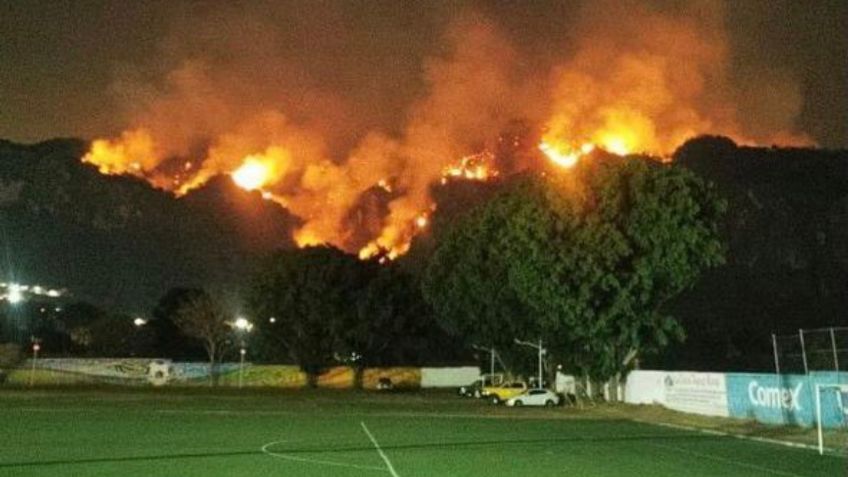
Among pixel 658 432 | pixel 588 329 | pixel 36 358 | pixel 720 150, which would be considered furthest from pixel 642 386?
pixel 720 150

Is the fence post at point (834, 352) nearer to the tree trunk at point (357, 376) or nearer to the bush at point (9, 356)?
the tree trunk at point (357, 376)

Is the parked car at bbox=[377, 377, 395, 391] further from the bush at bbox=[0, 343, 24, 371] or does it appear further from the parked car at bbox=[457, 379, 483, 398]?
the bush at bbox=[0, 343, 24, 371]

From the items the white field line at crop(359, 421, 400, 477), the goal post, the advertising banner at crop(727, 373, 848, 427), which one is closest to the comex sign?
the advertising banner at crop(727, 373, 848, 427)

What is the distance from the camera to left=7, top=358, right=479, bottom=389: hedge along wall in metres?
92.2

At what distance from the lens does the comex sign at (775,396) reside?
37.8 m

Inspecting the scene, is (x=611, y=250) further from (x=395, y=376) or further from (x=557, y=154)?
(x=557, y=154)

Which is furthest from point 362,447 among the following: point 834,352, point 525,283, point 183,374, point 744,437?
point 183,374

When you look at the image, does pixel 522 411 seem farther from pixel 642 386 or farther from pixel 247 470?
pixel 247 470

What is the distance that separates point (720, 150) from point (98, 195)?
118 metres

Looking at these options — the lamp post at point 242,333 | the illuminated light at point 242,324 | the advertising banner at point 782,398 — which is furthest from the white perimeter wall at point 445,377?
the advertising banner at point 782,398

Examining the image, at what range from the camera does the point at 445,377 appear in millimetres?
102938

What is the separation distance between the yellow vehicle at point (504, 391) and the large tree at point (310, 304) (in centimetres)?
2778

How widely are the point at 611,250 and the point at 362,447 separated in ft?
100

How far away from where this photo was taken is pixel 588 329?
186 feet
